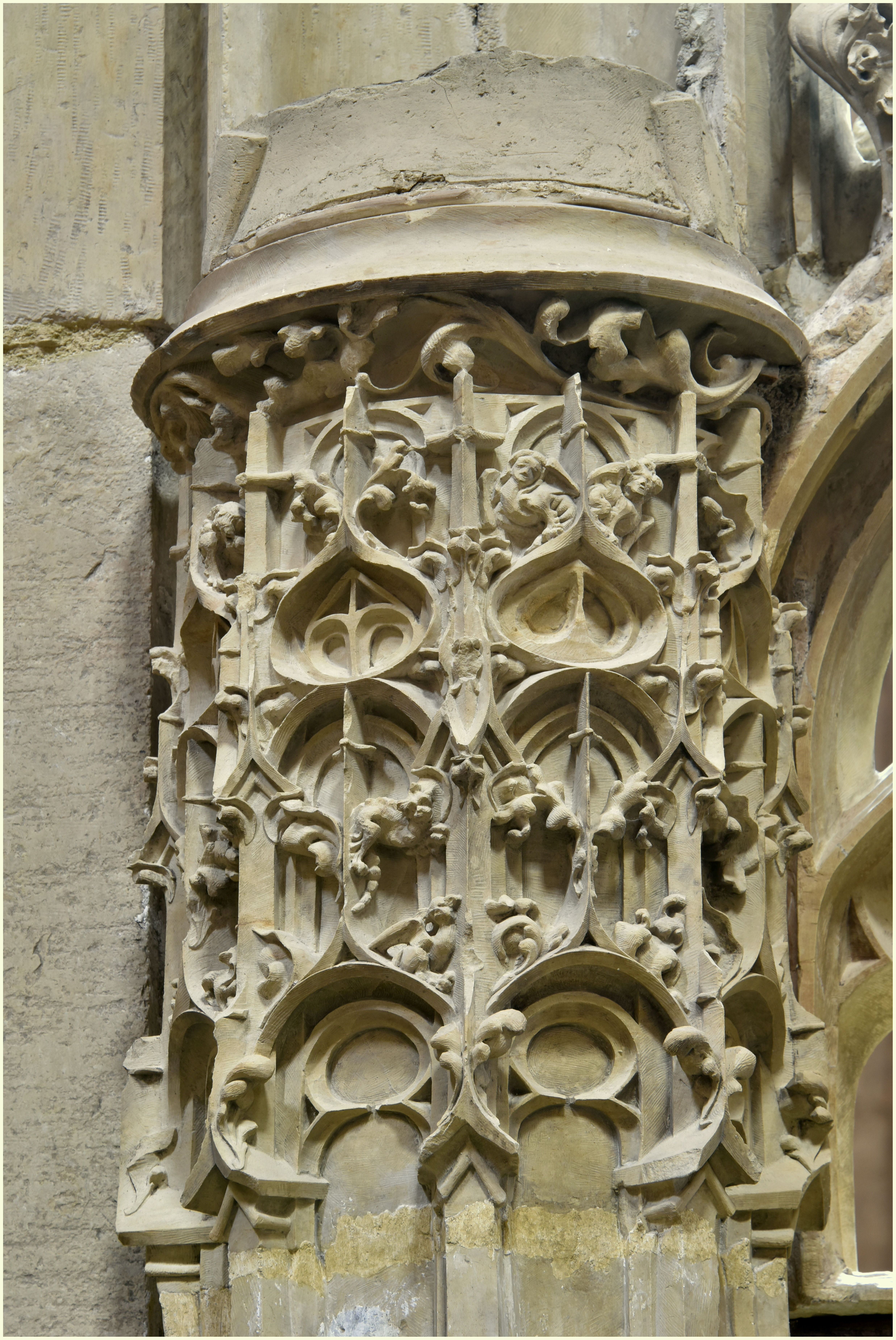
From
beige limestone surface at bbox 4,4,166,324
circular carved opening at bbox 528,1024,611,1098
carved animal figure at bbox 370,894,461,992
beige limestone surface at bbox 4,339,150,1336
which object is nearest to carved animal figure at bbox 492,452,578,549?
carved animal figure at bbox 370,894,461,992

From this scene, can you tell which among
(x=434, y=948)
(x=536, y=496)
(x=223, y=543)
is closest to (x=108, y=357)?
(x=223, y=543)

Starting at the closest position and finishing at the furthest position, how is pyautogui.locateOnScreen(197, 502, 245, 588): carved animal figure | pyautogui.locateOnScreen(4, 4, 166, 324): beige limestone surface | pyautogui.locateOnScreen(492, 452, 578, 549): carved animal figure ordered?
pyautogui.locateOnScreen(492, 452, 578, 549): carved animal figure, pyautogui.locateOnScreen(197, 502, 245, 588): carved animal figure, pyautogui.locateOnScreen(4, 4, 166, 324): beige limestone surface

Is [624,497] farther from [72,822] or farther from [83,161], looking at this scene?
[83,161]

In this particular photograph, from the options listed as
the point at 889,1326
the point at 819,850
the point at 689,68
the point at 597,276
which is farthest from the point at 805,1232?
the point at 689,68

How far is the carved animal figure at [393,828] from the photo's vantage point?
7.06 ft

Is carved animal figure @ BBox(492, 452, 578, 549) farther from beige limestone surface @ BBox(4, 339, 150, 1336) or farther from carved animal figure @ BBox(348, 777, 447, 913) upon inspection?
beige limestone surface @ BBox(4, 339, 150, 1336)

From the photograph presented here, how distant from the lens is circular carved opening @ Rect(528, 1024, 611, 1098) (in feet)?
7.04

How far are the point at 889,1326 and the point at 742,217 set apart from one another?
5.59 ft

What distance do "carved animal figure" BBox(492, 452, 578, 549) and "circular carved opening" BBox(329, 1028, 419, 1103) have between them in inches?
25.2

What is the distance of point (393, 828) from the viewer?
7.14 ft

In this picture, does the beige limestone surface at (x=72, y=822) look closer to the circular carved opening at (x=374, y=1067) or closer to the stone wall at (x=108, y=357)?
the stone wall at (x=108, y=357)

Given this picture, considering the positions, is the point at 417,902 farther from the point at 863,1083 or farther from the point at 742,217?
the point at 863,1083

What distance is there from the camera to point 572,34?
2.74 m

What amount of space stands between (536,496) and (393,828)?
46 cm
